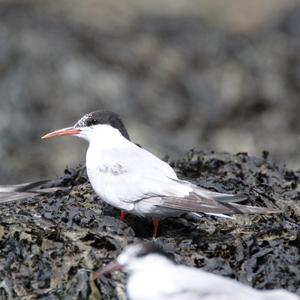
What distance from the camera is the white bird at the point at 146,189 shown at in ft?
22.8

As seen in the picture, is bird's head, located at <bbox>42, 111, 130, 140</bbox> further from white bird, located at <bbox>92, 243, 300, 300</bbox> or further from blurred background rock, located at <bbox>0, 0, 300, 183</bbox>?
blurred background rock, located at <bbox>0, 0, 300, 183</bbox>

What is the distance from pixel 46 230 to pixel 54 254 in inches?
13.9

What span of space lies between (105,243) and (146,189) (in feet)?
1.62

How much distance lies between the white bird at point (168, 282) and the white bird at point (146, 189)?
85cm

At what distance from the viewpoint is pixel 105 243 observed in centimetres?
689

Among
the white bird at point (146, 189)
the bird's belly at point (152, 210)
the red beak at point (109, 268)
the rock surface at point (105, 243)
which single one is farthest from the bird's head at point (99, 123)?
the red beak at point (109, 268)

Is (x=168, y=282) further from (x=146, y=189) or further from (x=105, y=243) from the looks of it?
(x=146, y=189)

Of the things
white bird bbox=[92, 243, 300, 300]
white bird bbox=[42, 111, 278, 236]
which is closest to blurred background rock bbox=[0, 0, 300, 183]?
white bird bbox=[42, 111, 278, 236]

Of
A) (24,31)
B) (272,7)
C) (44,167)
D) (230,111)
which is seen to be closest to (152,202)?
(44,167)

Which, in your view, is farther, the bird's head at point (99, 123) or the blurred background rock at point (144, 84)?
the blurred background rock at point (144, 84)

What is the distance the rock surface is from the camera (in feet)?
21.5

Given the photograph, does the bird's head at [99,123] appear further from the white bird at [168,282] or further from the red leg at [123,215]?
the white bird at [168,282]

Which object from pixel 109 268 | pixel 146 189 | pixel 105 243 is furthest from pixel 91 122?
pixel 109 268

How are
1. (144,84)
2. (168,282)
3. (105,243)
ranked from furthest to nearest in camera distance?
(144,84)
(105,243)
(168,282)
